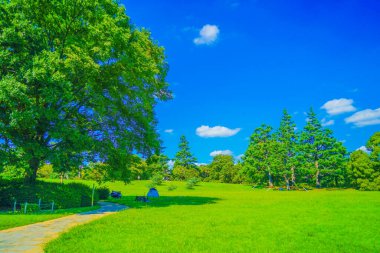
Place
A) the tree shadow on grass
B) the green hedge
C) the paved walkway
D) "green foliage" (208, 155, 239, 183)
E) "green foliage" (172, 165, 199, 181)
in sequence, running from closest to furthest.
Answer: the paved walkway, the green hedge, the tree shadow on grass, "green foliage" (172, 165, 199, 181), "green foliage" (208, 155, 239, 183)

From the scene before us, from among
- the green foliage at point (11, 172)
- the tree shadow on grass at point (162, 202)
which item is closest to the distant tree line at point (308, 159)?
the tree shadow on grass at point (162, 202)

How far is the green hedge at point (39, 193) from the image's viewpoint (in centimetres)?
2111

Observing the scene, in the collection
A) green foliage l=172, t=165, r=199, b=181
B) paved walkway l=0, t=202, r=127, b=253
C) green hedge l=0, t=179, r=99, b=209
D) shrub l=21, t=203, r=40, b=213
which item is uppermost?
green foliage l=172, t=165, r=199, b=181

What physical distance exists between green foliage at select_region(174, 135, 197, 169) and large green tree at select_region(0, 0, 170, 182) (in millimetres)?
77547

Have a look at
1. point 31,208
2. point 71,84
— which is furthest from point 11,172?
point 71,84

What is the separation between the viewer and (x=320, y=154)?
70.3 m

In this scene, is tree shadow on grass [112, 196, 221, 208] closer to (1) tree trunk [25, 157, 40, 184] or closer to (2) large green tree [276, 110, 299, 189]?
(1) tree trunk [25, 157, 40, 184]

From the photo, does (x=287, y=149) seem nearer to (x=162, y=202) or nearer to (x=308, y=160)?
(x=308, y=160)

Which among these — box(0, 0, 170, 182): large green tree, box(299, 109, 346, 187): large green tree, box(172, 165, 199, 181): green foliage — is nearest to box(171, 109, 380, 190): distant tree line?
box(299, 109, 346, 187): large green tree

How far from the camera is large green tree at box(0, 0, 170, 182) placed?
1908 cm

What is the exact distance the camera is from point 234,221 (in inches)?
624

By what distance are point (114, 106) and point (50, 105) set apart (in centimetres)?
472

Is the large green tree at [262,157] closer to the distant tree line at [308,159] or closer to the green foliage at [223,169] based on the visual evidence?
the distant tree line at [308,159]

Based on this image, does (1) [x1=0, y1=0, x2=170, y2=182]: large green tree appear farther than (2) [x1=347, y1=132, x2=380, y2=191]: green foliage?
No
